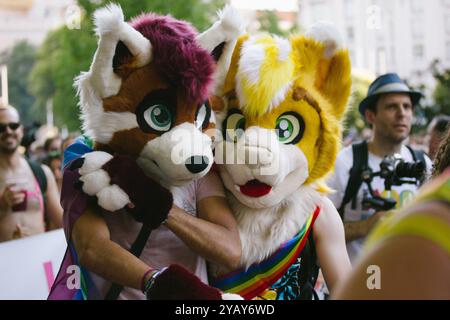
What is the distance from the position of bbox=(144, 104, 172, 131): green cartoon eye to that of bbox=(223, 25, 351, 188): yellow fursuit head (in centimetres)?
36

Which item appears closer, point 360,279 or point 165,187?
point 360,279

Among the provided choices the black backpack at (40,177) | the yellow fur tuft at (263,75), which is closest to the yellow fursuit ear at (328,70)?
the yellow fur tuft at (263,75)

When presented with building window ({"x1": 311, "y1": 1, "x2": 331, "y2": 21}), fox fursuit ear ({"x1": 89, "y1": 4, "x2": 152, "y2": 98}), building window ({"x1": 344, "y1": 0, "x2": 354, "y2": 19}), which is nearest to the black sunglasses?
fox fursuit ear ({"x1": 89, "y1": 4, "x2": 152, "y2": 98})

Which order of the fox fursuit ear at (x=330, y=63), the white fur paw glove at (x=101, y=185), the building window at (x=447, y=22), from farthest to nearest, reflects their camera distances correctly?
the building window at (x=447, y=22) → the fox fursuit ear at (x=330, y=63) → the white fur paw glove at (x=101, y=185)

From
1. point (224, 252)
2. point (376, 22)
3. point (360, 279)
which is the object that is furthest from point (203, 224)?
point (376, 22)

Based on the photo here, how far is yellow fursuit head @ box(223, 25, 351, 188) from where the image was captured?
2592 mm

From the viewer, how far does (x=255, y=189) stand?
2543 millimetres

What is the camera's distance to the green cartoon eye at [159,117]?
2377 millimetres

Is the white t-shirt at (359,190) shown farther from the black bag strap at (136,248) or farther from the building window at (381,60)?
the building window at (381,60)

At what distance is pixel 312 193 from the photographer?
8.96 feet

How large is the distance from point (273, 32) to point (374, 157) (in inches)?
152

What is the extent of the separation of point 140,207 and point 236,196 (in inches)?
21.2

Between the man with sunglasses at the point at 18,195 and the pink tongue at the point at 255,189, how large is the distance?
265 centimetres

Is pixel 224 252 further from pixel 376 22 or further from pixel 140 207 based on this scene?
pixel 376 22
